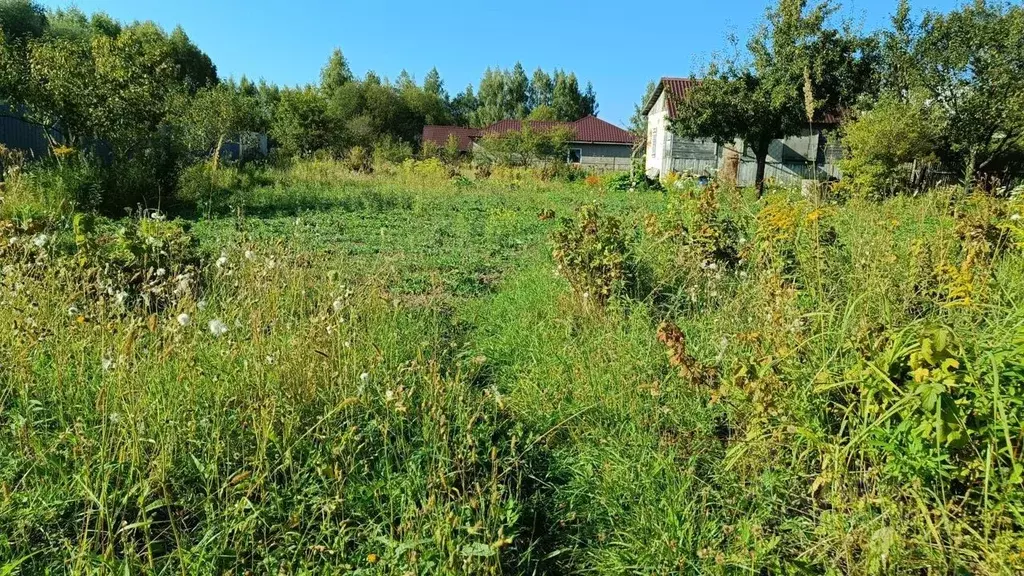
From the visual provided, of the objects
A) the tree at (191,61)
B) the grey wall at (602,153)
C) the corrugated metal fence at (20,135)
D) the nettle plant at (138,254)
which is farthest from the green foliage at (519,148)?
the nettle plant at (138,254)

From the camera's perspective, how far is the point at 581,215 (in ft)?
13.9

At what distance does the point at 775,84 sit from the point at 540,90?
48.7 metres

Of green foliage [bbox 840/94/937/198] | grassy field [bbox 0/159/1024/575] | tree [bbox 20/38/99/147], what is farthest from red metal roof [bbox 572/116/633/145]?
grassy field [bbox 0/159/1024/575]

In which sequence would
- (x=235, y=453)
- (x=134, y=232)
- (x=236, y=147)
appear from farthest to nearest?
(x=236, y=147), (x=134, y=232), (x=235, y=453)

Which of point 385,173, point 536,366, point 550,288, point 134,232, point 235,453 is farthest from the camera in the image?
point 385,173

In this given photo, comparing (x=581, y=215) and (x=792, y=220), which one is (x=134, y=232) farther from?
(x=792, y=220)

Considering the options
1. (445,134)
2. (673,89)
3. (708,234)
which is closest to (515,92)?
(445,134)

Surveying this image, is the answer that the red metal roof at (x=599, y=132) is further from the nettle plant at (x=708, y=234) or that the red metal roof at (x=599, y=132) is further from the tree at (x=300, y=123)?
the nettle plant at (x=708, y=234)

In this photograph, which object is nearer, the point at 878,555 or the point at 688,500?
the point at 878,555

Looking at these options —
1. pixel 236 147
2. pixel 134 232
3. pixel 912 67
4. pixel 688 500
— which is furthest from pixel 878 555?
pixel 236 147

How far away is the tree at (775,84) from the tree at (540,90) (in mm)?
46233

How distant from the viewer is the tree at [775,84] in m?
17.1

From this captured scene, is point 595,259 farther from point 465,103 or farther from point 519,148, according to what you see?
point 465,103

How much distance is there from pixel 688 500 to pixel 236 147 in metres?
29.1
